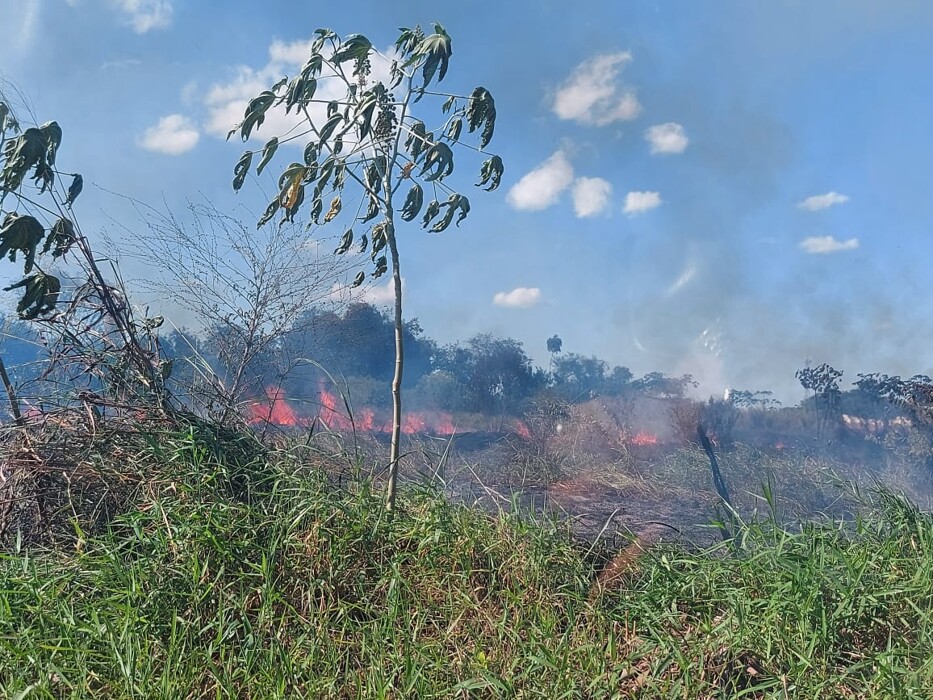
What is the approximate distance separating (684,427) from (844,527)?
4.49 meters

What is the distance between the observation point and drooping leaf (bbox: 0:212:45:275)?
375cm

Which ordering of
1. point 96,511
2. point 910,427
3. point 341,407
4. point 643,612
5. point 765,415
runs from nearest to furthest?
point 643,612 < point 96,511 < point 341,407 < point 910,427 < point 765,415

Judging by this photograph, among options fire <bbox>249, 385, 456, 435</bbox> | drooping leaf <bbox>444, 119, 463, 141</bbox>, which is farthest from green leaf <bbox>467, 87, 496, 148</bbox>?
fire <bbox>249, 385, 456, 435</bbox>

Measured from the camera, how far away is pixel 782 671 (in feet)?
9.38

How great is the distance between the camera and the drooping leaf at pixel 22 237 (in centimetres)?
375

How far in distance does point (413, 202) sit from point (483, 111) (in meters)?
0.60

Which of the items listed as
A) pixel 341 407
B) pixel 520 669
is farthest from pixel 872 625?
pixel 341 407

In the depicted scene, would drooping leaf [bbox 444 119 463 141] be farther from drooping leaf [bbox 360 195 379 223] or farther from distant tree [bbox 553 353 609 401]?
distant tree [bbox 553 353 609 401]

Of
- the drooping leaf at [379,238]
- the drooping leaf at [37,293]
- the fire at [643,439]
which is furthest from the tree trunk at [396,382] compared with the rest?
the fire at [643,439]

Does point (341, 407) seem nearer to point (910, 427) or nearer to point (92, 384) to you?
point (92, 384)

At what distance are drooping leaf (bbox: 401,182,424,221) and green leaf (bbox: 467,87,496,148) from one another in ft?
1.43

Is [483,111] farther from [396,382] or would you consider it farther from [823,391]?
[823,391]

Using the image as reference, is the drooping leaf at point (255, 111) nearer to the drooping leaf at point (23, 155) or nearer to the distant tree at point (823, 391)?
the drooping leaf at point (23, 155)

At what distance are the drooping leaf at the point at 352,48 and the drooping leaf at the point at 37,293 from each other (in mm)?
1826
